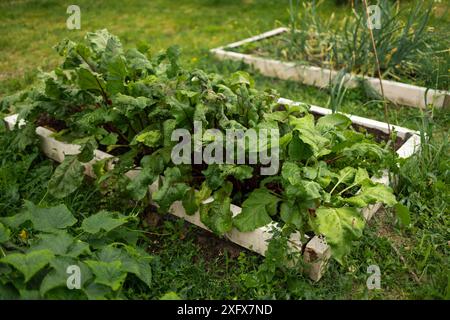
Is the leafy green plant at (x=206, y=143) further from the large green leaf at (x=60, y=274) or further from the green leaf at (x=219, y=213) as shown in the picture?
the large green leaf at (x=60, y=274)

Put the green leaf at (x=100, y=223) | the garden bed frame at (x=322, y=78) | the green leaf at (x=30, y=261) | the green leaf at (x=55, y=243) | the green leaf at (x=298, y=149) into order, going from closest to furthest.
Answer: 1. the green leaf at (x=30, y=261)
2. the green leaf at (x=55, y=243)
3. the green leaf at (x=100, y=223)
4. the green leaf at (x=298, y=149)
5. the garden bed frame at (x=322, y=78)

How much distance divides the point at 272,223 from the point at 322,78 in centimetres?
255

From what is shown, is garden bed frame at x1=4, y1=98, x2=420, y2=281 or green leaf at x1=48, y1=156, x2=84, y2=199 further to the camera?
green leaf at x1=48, y1=156, x2=84, y2=199

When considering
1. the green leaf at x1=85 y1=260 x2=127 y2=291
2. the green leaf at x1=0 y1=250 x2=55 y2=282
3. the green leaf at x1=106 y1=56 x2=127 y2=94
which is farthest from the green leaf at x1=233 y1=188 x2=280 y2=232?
the green leaf at x1=106 y1=56 x2=127 y2=94

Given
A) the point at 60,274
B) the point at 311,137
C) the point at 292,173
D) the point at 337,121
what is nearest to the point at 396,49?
the point at 337,121

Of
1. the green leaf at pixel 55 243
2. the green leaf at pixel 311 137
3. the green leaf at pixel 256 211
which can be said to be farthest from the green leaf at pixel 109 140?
the green leaf at pixel 311 137

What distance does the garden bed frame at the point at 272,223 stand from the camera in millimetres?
2213

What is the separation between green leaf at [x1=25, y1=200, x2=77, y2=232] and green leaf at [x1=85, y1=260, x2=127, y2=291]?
35 centimetres

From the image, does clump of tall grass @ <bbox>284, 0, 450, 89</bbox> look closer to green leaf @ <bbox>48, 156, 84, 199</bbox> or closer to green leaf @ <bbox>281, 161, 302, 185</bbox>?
green leaf @ <bbox>281, 161, 302, 185</bbox>

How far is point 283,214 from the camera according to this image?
7.18 feet

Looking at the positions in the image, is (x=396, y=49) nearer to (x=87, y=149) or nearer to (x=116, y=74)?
(x=116, y=74)

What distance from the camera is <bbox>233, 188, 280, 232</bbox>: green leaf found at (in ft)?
7.17

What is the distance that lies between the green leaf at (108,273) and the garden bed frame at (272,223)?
703mm

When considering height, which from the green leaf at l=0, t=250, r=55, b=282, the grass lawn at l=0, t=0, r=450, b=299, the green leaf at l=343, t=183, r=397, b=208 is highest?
the green leaf at l=0, t=250, r=55, b=282
